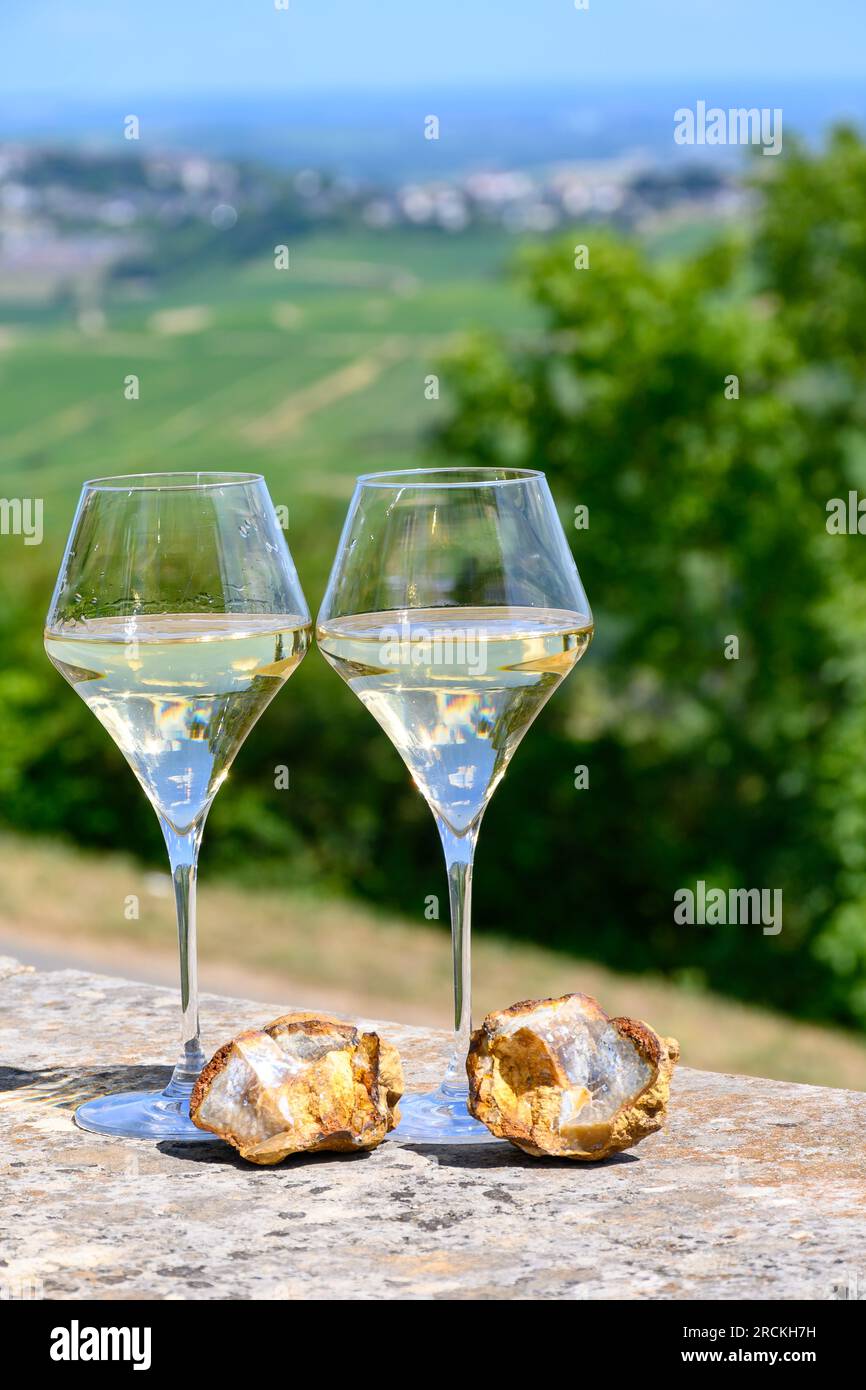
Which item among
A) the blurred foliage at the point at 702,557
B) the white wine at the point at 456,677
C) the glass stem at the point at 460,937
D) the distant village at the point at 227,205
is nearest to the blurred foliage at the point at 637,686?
the blurred foliage at the point at 702,557

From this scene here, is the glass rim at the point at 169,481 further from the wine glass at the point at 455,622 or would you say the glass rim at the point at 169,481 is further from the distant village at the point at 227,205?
the distant village at the point at 227,205

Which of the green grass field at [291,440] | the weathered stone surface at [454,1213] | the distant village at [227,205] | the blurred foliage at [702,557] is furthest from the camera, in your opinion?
the distant village at [227,205]

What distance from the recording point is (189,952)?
188cm

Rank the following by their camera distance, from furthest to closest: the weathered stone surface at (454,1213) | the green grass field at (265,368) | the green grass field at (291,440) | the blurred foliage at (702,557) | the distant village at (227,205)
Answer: the distant village at (227,205) → the green grass field at (265,368) → the blurred foliage at (702,557) → the green grass field at (291,440) → the weathered stone surface at (454,1213)

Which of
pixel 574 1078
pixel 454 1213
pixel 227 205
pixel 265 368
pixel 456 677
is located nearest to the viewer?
pixel 454 1213

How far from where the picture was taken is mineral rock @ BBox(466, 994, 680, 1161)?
1.68 metres

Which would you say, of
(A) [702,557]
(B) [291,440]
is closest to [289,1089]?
(A) [702,557]

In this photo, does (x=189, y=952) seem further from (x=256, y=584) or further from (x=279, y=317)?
(x=279, y=317)

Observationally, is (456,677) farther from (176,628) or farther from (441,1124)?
(441,1124)

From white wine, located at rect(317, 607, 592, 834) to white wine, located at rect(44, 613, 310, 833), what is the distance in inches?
Result: 3.1

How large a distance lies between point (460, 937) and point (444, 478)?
52 centimetres

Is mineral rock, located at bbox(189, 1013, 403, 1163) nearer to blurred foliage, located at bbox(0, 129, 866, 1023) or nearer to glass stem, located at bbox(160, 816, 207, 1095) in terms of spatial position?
glass stem, located at bbox(160, 816, 207, 1095)

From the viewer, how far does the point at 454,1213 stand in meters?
1.58

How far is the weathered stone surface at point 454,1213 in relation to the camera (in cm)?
141
